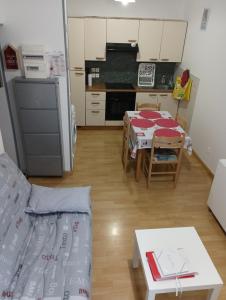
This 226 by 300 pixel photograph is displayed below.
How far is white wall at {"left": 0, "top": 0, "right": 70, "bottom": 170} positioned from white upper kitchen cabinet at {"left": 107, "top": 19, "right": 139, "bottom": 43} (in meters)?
1.83

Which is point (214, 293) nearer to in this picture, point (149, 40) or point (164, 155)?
point (164, 155)

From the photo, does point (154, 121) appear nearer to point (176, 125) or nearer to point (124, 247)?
point (176, 125)

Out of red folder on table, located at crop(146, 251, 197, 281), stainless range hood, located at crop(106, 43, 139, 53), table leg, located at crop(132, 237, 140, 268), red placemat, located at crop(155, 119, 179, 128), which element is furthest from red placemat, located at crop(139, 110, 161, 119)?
red folder on table, located at crop(146, 251, 197, 281)

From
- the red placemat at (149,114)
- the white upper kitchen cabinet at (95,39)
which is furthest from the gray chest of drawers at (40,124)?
the white upper kitchen cabinet at (95,39)

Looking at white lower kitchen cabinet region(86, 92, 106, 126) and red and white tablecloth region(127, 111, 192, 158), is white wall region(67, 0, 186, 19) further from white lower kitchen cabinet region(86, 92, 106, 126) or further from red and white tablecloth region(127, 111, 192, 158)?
red and white tablecloth region(127, 111, 192, 158)

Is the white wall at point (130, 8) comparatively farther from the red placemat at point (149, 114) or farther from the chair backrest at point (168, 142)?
the chair backrest at point (168, 142)

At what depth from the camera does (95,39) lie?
14.1 feet

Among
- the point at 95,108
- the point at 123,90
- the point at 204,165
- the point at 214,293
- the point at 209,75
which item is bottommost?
the point at 204,165

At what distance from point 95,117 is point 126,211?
7.92ft

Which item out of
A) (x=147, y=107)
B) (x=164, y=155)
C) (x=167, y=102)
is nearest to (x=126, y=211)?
(x=164, y=155)

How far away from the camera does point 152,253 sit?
1.86 metres

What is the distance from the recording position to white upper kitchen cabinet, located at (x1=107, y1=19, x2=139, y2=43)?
166 inches

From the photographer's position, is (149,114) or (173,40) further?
(173,40)

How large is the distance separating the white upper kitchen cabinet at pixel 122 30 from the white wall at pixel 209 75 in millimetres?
957
